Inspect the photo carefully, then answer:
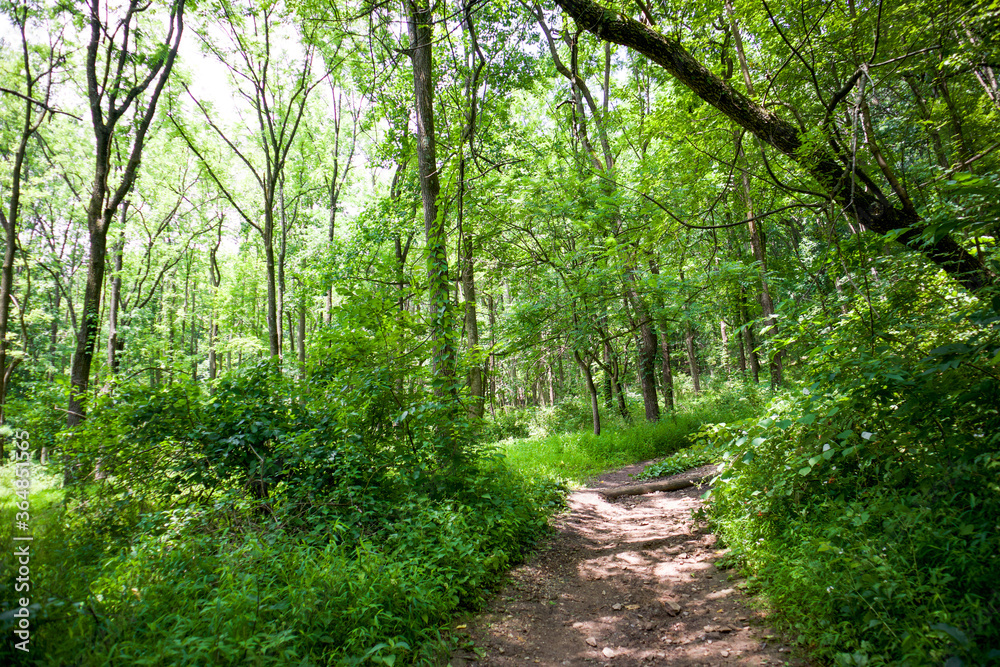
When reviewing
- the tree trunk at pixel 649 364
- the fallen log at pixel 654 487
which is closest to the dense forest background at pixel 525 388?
the fallen log at pixel 654 487

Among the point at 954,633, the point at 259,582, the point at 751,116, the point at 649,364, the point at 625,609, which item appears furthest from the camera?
the point at 649,364

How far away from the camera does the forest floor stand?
9.66ft

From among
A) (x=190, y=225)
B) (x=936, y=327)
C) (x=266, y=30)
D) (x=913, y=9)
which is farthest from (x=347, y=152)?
(x=936, y=327)

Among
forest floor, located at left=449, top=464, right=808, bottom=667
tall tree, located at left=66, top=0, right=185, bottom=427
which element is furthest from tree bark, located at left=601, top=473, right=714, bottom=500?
tall tree, located at left=66, top=0, right=185, bottom=427

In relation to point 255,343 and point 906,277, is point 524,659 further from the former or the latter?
point 255,343

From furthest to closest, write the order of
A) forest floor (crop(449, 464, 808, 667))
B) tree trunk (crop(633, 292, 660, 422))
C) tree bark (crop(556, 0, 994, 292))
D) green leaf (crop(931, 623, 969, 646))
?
tree trunk (crop(633, 292, 660, 422)) → tree bark (crop(556, 0, 994, 292)) → forest floor (crop(449, 464, 808, 667)) → green leaf (crop(931, 623, 969, 646))

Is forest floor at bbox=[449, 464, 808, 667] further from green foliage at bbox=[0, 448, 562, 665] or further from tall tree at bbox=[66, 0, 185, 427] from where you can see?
tall tree at bbox=[66, 0, 185, 427]

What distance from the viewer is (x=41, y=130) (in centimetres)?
1455

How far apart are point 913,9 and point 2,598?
27.5 feet

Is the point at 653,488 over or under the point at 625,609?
over

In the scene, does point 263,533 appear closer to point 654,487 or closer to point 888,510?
point 888,510

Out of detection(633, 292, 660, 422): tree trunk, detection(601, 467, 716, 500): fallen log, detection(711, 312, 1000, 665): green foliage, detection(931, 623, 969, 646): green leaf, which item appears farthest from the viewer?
detection(633, 292, 660, 422): tree trunk

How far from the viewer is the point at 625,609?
361cm

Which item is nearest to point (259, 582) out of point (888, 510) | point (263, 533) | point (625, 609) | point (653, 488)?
point (263, 533)
